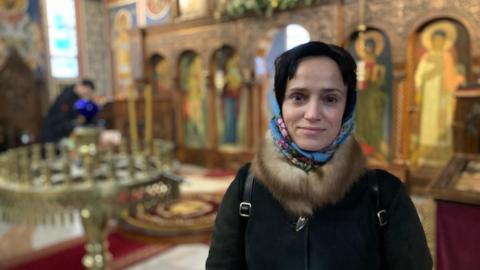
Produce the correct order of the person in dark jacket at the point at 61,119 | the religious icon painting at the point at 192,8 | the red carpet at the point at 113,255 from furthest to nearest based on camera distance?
the religious icon painting at the point at 192,8
the person in dark jacket at the point at 61,119
the red carpet at the point at 113,255

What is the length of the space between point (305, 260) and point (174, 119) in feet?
25.3

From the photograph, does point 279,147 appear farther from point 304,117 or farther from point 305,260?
point 305,260

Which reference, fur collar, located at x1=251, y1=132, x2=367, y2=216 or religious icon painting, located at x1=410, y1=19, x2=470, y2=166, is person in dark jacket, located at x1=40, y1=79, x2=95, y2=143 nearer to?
fur collar, located at x1=251, y1=132, x2=367, y2=216

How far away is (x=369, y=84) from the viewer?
5688mm

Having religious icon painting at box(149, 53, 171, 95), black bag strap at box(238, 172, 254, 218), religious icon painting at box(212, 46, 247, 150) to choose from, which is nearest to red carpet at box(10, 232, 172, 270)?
black bag strap at box(238, 172, 254, 218)

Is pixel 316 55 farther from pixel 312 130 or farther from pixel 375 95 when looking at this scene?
pixel 375 95

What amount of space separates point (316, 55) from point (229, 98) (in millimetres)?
6759

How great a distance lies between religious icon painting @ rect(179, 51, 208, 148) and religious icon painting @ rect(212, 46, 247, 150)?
373mm

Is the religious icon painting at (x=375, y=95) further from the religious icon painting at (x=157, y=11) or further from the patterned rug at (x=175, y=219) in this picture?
the religious icon painting at (x=157, y=11)

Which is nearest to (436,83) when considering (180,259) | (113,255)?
(180,259)

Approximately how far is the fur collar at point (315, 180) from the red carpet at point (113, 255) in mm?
2928

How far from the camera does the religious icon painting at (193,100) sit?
8.16 meters

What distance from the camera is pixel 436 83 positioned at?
521 cm

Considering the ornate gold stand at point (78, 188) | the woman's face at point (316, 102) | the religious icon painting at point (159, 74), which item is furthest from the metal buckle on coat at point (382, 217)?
the religious icon painting at point (159, 74)
